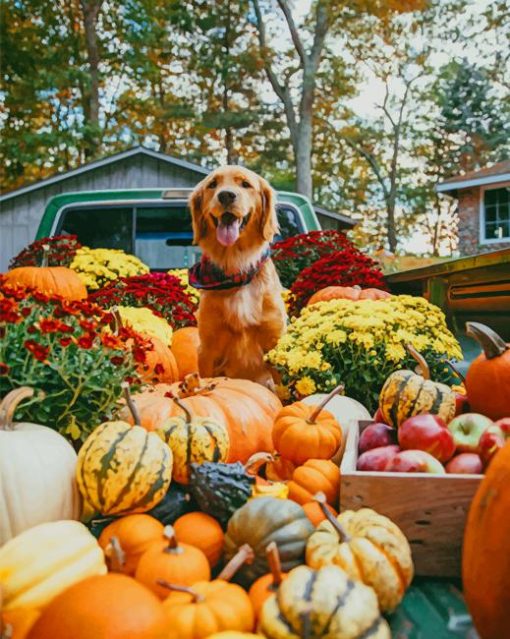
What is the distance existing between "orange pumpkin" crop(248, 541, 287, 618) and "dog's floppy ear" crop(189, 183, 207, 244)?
128 inches

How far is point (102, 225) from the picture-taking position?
25.1 ft

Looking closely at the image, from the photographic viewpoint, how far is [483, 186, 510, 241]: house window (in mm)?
25562

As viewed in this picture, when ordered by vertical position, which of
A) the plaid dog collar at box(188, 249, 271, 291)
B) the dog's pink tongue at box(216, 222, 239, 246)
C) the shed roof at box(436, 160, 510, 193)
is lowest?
the plaid dog collar at box(188, 249, 271, 291)

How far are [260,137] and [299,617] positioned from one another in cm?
2545

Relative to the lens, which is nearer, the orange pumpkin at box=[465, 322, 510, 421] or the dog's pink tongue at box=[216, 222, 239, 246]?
the orange pumpkin at box=[465, 322, 510, 421]

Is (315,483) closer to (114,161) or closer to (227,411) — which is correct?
(227,411)

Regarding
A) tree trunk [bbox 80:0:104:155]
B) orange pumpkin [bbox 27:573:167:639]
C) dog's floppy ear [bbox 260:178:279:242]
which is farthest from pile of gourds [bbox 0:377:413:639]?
tree trunk [bbox 80:0:104:155]

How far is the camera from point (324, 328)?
3.86 meters

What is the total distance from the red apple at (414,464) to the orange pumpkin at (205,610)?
74 centimetres

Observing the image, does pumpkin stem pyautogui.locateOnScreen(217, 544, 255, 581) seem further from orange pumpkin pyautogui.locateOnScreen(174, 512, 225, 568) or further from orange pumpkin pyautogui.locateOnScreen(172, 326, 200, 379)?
orange pumpkin pyautogui.locateOnScreen(172, 326, 200, 379)

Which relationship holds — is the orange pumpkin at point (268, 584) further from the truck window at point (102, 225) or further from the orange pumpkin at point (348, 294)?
the truck window at point (102, 225)

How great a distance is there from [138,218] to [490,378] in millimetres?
5373

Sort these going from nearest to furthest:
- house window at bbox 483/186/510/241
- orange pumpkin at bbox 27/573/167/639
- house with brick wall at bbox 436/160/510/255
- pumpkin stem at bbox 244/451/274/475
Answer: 1. orange pumpkin at bbox 27/573/167/639
2. pumpkin stem at bbox 244/451/274/475
3. house with brick wall at bbox 436/160/510/255
4. house window at bbox 483/186/510/241

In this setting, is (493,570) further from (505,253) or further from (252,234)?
(252,234)
